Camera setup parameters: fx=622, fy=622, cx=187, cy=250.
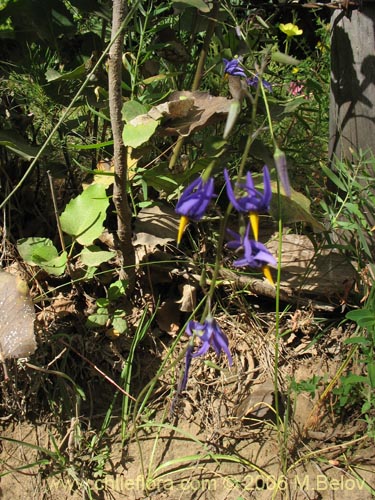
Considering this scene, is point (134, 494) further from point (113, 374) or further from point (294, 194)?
point (294, 194)

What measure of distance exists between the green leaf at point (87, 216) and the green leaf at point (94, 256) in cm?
3

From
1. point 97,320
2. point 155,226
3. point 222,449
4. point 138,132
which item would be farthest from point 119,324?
point 138,132

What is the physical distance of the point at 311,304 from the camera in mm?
1991

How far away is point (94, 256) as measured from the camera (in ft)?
5.99

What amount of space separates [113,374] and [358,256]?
83 centimetres

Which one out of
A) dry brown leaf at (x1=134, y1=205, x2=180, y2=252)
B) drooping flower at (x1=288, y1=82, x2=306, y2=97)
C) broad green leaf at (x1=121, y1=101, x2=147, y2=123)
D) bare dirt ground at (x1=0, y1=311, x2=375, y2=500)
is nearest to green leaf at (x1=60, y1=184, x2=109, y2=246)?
dry brown leaf at (x1=134, y1=205, x2=180, y2=252)

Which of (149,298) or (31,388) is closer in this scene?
(31,388)

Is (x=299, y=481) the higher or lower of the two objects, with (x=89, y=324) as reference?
lower

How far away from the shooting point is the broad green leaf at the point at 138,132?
155 centimetres

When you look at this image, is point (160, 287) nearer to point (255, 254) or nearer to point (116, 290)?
point (116, 290)

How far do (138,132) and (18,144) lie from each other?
0.45 m

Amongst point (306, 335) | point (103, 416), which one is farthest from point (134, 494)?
point (306, 335)

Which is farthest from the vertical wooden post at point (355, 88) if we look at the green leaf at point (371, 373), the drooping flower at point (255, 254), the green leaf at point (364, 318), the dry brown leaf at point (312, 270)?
the drooping flower at point (255, 254)

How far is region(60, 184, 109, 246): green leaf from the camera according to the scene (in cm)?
183
